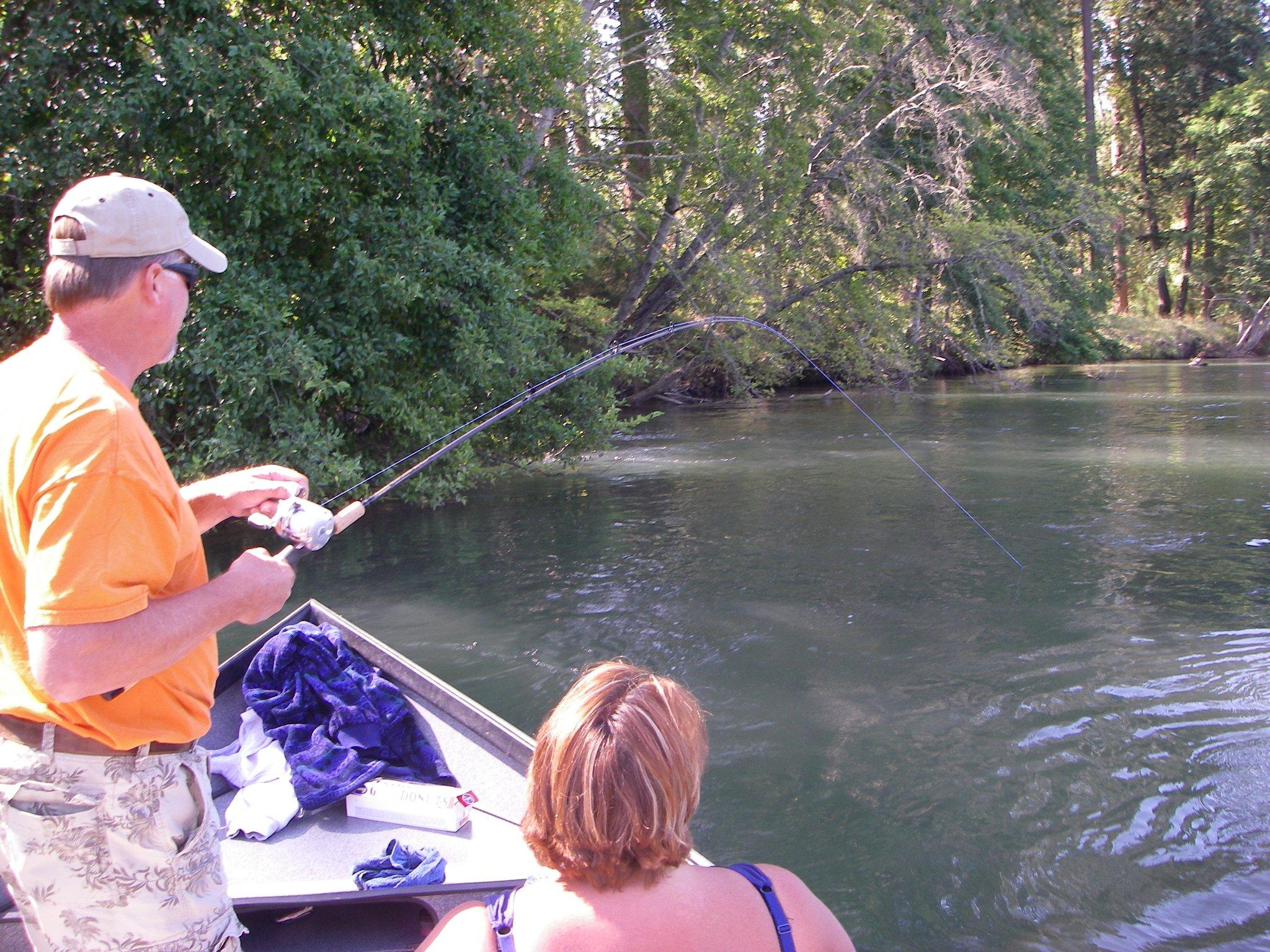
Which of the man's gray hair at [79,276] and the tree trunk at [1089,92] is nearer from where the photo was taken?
the man's gray hair at [79,276]

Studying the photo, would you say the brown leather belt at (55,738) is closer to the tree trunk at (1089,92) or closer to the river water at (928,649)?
the river water at (928,649)

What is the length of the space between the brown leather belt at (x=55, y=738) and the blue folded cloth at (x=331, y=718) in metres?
1.95

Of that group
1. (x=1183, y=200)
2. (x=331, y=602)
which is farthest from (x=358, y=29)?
(x=1183, y=200)

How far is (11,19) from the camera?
725cm

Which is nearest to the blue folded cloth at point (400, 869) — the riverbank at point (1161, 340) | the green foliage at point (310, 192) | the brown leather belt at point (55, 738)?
the brown leather belt at point (55, 738)

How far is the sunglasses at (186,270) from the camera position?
1713 mm

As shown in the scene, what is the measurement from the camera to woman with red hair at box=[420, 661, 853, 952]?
60.3 inches

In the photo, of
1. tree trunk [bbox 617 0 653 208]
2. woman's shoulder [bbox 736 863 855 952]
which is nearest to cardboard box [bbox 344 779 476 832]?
woman's shoulder [bbox 736 863 855 952]

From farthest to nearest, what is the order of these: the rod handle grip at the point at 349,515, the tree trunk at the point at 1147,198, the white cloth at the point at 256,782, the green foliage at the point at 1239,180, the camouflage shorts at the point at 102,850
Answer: the tree trunk at the point at 1147,198 < the green foliage at the point at 1239,180 < the white cloth at the point at 256,782 < the rod handle grip at the point at 349,515 < the camouflage shorts at the point at 102,850

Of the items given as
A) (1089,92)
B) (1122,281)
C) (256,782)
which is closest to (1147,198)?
(1122,281)

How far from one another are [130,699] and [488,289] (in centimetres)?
714

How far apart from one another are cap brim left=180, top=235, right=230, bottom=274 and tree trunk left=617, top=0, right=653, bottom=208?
40.2ft

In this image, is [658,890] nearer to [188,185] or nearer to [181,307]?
[181,307]

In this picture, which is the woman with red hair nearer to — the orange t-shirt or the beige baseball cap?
the orange t-shirt
